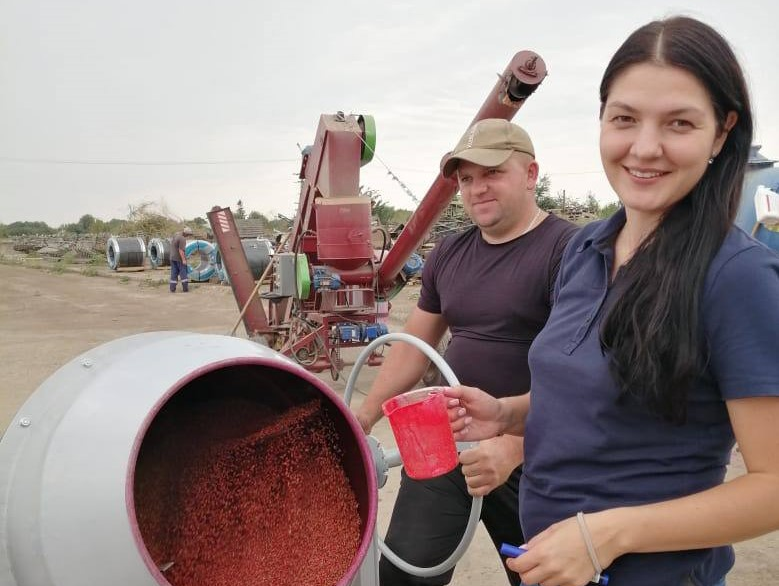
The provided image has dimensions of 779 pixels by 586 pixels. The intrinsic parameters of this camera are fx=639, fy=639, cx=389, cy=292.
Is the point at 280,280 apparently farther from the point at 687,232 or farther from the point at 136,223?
the point at 136,223

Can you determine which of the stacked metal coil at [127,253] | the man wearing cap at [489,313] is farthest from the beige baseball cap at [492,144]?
the stacked metal coil at [127,253]

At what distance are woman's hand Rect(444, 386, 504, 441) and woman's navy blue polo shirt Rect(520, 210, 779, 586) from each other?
0.17 meters

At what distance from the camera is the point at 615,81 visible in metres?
1.02

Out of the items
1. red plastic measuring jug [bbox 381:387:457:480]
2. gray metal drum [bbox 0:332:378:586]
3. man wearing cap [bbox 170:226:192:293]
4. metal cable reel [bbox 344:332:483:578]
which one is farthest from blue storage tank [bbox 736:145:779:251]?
man wearing cap [bbox 170:226:192:293]

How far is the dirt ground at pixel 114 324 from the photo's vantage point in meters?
2.84

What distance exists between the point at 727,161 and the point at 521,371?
3.17ft

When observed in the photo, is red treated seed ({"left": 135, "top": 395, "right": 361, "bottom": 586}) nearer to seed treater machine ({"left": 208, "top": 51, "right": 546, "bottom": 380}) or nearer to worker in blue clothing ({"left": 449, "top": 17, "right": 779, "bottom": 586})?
worker in blue clothing ({"left": 449, "top": 17, "right": 779, "bottom": 586})

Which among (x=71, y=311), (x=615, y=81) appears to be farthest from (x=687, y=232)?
(x=71, y=311)

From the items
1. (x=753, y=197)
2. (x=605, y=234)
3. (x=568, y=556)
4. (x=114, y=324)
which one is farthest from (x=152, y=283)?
(x=568, y=556)

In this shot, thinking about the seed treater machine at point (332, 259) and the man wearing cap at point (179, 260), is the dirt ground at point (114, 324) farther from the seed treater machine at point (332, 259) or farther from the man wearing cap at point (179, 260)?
the seed treater machine at point (332, 259)

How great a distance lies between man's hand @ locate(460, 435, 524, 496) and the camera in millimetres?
1385

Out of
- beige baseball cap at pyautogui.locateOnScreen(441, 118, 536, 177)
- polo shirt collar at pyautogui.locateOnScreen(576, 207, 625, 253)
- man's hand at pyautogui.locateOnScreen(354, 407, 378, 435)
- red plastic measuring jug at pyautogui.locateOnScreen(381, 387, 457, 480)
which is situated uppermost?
beige baseball cap at pyautogui.locateOnScreen(441, 118, 536, 177)

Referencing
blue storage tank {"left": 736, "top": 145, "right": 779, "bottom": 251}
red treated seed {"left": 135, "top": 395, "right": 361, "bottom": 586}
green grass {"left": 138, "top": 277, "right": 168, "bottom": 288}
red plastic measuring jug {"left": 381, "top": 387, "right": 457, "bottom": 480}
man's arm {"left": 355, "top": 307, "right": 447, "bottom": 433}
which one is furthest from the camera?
green grass {"left": 138, "top": 277, "right": 168, "bottom": 288}

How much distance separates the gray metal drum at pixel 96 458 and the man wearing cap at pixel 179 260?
13.2 meters
